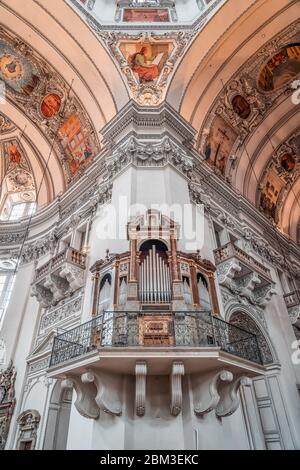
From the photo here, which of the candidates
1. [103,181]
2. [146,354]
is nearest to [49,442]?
[146,354]

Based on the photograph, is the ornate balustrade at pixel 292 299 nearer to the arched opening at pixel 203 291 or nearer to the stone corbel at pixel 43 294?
the arched opening at pixel 203 291

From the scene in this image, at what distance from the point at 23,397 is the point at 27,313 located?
2.95m

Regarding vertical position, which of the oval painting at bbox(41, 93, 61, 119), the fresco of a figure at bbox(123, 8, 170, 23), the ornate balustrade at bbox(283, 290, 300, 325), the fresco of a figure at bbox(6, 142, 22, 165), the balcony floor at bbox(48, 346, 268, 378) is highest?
the fresco of a figure at bbox(123, 8, 170, 23)

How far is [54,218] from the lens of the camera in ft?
45.9

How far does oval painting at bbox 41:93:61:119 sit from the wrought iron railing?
11768mm

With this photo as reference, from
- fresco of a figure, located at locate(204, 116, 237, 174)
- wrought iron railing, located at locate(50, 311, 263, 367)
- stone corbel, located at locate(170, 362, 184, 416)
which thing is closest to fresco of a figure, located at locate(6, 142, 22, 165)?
fresco of a figure, located at locate(204, 116, 237, 174)

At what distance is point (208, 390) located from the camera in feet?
18.5

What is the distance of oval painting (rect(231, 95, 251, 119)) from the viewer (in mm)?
14570

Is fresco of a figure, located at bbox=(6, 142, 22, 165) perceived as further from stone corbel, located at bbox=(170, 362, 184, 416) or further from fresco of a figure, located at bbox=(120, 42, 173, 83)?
stone corbel, located at bbox=(170, 362, 184, 416)

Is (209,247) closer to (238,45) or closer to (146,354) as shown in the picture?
(146,354)

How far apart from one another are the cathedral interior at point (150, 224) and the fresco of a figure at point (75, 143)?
0.08 meters

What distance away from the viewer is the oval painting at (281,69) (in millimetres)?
13898
